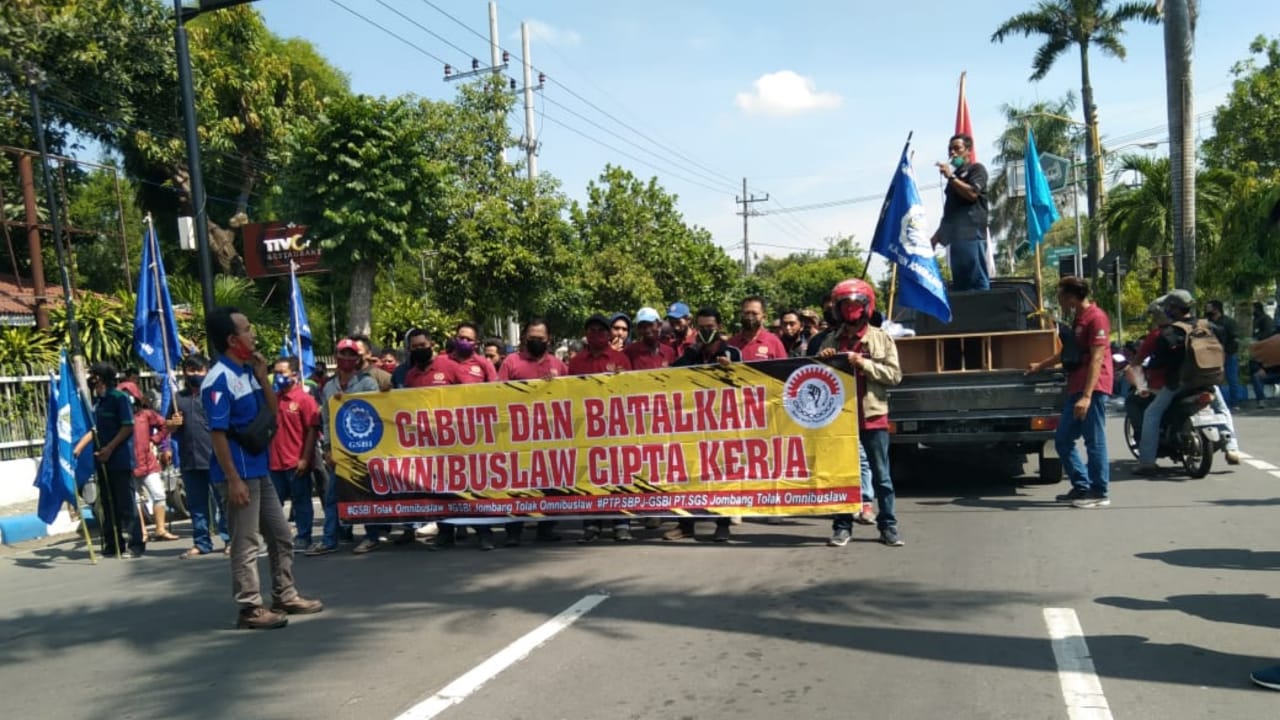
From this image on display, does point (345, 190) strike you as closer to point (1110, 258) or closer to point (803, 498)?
point (803, 498)

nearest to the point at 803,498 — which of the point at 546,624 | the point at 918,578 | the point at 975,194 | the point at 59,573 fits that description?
the point at 918,578

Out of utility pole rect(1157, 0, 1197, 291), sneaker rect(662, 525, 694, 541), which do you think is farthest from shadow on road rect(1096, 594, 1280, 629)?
utility pole rect(1157, 0, 1197, 291)

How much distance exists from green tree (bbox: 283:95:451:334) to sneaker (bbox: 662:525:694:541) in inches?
400

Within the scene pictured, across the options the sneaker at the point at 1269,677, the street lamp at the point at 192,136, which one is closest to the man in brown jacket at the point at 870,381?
the sneaker at the point at 1269,677

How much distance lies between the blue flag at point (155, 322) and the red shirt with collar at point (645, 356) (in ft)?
18.9

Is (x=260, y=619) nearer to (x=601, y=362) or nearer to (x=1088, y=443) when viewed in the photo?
(x=601, y=362)

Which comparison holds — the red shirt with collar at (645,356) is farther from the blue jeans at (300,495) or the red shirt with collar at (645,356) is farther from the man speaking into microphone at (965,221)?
the man speaking into microphone at (965,221)

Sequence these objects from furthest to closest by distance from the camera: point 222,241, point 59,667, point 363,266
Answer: point 222,241 < point 363,266 < point 59,667

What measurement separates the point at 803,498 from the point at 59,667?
5.00 m

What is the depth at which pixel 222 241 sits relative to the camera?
33.4m

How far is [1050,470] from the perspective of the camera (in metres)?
10.0

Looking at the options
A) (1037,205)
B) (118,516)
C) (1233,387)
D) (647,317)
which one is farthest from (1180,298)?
(118,516)

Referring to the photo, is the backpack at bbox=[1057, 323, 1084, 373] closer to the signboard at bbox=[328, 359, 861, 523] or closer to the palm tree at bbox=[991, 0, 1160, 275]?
the signboard at bbox=[328, 359, 861, 523]

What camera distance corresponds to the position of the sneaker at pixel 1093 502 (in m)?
8.52
